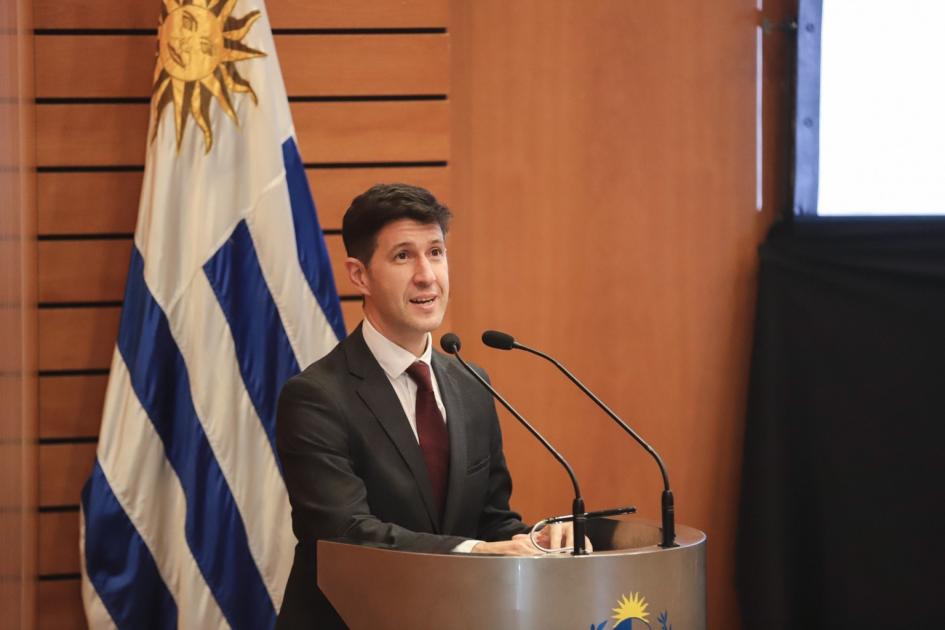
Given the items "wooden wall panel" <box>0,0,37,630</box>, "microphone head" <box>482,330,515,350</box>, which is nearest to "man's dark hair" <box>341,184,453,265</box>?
"microphone head" <box>482,330,515,350</box>

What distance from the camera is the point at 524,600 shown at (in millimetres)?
1684

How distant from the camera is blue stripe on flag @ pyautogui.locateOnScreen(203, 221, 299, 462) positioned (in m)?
3.34

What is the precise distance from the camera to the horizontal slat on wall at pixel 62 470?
357 cm

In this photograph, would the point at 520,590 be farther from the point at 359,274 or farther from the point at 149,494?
the point at 149,494

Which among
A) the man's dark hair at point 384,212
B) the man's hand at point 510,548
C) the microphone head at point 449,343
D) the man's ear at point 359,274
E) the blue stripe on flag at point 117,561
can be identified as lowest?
the blue stripe on flag at point 117,561

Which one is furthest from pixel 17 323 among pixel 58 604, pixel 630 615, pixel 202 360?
pixel 630 615

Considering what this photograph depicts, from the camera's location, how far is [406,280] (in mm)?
2230

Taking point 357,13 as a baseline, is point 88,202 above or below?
below

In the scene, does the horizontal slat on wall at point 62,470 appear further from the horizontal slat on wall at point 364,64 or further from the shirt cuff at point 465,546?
the shirt cuff at point 465,546

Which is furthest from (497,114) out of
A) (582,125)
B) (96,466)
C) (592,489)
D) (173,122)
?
(96,466)

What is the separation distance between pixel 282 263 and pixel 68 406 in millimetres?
911

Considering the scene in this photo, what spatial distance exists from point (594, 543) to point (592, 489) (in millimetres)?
1771

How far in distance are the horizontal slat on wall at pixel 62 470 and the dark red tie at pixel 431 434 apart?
1.76m

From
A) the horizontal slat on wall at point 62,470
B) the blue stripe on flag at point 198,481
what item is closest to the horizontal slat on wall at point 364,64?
the blue stripe on flag at point 198,481
